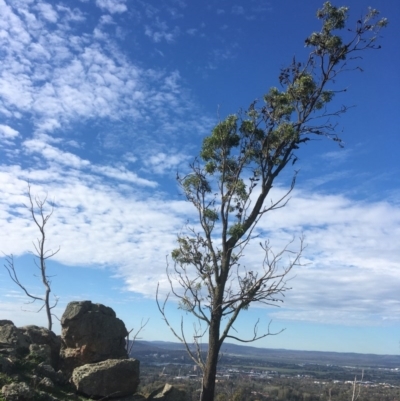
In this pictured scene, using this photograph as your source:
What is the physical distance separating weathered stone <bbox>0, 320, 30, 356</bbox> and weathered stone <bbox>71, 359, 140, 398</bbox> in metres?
1.44

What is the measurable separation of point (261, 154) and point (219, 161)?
1104 mm

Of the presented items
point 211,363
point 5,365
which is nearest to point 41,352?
point 5,365

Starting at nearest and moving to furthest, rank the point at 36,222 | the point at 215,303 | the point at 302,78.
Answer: the point at 215,303 < the point at 302,78 < the point at 36,222

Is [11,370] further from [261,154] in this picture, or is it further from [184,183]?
[261,154]

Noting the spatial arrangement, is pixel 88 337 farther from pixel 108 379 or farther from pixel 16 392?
pixel 16 392

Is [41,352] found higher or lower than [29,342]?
lower

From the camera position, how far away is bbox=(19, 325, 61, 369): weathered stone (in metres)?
11.5

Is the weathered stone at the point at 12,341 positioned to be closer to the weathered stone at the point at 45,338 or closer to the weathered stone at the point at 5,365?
the weathered stone at the point at 45,338

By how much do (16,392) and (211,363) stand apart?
4.02 metres

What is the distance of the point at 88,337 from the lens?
1148cm

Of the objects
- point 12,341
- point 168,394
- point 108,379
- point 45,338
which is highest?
point 45,338

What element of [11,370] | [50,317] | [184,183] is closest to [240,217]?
[184,183]

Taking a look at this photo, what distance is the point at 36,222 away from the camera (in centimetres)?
1587

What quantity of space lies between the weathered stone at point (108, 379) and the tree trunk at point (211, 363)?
5.70 ft
